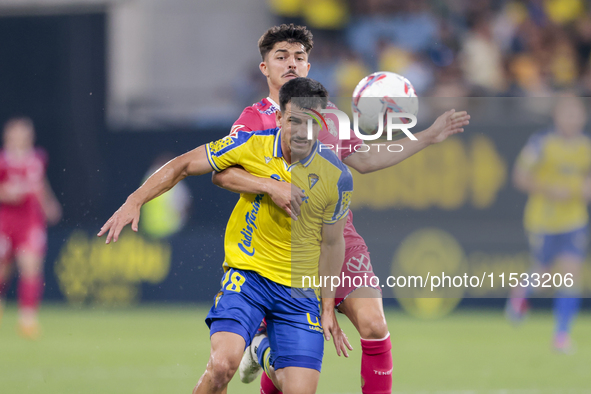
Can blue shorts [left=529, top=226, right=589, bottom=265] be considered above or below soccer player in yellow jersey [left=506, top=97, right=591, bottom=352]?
below

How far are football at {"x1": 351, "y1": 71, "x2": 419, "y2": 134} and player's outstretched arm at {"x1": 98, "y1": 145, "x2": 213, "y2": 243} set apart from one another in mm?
1098

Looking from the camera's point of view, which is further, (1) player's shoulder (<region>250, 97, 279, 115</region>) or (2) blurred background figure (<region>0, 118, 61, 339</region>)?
(2) blurred background figure (<region>0, 118, 61, 339</region>)

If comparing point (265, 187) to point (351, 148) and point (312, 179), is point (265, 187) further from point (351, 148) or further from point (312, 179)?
point (351, 148)

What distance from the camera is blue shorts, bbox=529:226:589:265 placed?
8.21 meters

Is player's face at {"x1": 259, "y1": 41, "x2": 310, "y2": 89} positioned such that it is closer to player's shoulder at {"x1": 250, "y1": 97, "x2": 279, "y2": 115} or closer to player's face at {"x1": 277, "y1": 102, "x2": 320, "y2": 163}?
player's shoulder at {"x1": 250, "y1": 97, "x2": 279, "y2": 115}

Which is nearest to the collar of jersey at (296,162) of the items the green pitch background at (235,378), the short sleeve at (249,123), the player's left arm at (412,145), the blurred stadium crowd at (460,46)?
the short sleeve at (249,123)

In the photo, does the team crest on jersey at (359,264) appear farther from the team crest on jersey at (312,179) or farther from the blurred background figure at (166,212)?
the blurred background figure at (166,212)

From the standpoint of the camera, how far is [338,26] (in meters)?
13.1

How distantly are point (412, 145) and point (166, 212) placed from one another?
263 inches

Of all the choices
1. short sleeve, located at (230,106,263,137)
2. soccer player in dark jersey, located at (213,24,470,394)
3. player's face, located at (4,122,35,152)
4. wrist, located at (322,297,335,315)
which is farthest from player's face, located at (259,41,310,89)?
player's face, located at (4,122,35,152)

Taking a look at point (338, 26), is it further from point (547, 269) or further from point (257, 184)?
point (257, 184)

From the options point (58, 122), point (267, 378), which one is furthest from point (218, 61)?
point (267, 378)

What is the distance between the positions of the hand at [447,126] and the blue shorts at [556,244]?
4.51 metres

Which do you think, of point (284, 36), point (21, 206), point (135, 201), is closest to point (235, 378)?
point (135, 201)
